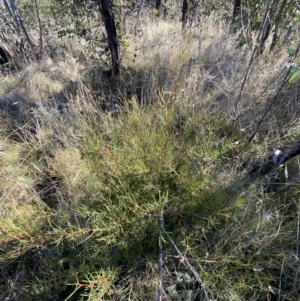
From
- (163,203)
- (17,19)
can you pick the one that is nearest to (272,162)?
(163,203)

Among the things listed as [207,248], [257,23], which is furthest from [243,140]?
[257,23]

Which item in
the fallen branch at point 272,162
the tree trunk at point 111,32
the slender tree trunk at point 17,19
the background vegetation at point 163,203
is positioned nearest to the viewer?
the background vegetation at point 163,203

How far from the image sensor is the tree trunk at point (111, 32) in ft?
8.08

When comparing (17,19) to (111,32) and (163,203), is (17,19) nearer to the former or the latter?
(111,32)

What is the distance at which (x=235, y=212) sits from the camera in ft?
4.17

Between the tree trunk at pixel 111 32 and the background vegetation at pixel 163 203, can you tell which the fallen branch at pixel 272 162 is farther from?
the tree trunk at pixel 111 32

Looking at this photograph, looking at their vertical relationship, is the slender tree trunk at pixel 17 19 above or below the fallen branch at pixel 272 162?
above

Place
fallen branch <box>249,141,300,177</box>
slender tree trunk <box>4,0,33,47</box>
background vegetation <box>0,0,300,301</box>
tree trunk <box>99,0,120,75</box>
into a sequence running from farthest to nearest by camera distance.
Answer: slender tree trunk <box>4,0,33,47</box> → tree trunk <box>99,0,120,75</box> → fallen branch <box>249,141,300,177</box> → background vegetation <box>0,0,300,301</box>

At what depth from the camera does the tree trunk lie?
2463 millimetres

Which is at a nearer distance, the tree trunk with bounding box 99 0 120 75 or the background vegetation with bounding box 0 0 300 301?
the background vegetation with bounding box 0 0 300 301

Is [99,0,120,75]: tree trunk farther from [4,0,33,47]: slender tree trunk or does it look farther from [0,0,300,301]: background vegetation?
[4,0,33,47]: slender tree trunk

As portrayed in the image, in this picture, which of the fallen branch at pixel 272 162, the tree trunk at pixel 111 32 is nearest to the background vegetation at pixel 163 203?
the fallen branch at pixel 272 162

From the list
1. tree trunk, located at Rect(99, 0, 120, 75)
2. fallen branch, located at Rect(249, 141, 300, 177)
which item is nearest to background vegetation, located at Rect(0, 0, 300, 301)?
fallen branch, located at Rect(249, 141, 300, 177)

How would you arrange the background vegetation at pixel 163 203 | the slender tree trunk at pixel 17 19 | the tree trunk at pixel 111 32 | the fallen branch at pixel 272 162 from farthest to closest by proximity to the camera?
the slender tree trunk at pixel 17 19 → the tree trunk at pixel 111 32 → the fallen branch at pixel 272 162 → the background vegetation at pixel 163 203
